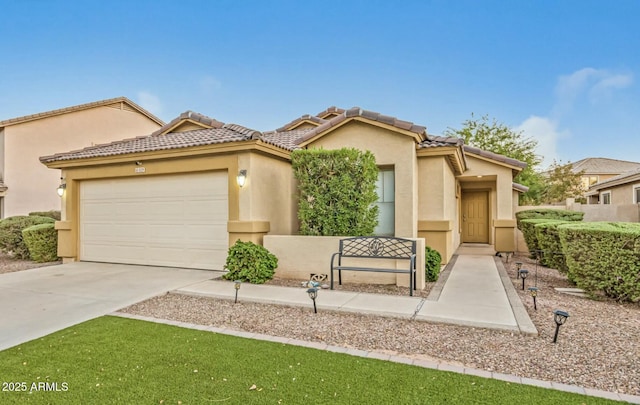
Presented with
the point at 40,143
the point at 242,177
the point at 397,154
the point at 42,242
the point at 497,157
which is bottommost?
the point at 42,242

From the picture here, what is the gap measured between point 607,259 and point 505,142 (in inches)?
973

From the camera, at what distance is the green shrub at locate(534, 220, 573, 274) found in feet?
29.2

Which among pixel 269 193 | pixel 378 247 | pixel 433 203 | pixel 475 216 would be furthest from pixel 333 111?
pixel 378 247

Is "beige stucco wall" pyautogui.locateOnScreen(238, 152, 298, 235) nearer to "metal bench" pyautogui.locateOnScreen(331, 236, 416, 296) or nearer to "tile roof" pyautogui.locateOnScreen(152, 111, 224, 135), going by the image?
"metal bench" pyautogui.locateOnScreen(331, 236, 416, 296)

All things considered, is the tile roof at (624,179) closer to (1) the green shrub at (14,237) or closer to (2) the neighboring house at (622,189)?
(2) the neighboring house at (622,189)

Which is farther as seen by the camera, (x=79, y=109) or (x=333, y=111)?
(x=79, y=109)

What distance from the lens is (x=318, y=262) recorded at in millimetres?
7867

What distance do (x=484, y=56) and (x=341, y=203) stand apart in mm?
11527

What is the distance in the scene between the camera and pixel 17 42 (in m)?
14.3

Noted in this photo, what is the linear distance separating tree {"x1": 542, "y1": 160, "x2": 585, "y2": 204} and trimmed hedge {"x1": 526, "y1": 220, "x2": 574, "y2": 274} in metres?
24.9

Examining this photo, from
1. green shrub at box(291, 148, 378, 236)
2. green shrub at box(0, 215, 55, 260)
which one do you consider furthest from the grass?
green shrub at box(0, 215, 55, 260)

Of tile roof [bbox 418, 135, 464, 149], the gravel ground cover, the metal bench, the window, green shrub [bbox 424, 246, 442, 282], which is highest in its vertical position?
tile roof [bbox 418, 135, 464, 149]

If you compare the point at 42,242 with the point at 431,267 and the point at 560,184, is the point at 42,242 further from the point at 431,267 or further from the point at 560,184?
the point at 560,184

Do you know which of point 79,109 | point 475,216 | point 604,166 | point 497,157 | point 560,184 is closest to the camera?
point 497,157
